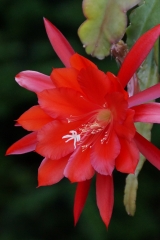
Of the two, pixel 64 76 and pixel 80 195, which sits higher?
pixel 64 76

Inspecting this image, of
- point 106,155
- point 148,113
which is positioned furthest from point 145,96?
point 106,155

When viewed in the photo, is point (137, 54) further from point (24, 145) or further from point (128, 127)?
point (24, 145)

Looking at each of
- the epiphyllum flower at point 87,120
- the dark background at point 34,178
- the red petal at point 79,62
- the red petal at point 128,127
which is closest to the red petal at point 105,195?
the epiphyllum flower at point 87,120

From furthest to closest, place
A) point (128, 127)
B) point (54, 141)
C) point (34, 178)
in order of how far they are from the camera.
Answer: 1. point (34, 178)
2. point (54, 141)
3. point (128, 127)

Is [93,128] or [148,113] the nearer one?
[148,113]

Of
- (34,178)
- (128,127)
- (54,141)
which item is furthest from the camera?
(34,178)

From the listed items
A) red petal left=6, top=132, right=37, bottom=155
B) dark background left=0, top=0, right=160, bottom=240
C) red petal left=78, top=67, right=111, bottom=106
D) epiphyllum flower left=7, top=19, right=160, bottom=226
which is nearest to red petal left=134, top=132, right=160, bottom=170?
epiphyllum flower left=7, top=19, right=160, bottom=226

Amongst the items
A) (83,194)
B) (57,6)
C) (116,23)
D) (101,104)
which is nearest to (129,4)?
(116,23)
